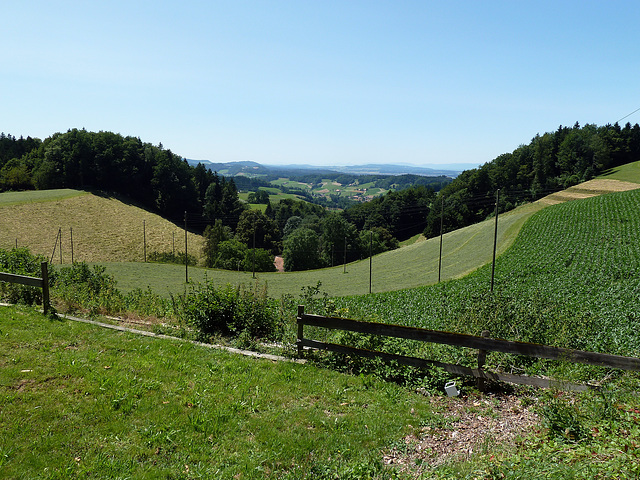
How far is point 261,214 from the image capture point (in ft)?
332

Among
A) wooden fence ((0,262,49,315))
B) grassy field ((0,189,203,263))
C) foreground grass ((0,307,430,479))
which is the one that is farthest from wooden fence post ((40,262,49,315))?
grassy field ((0,189,203,263))

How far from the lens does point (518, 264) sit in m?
34.1

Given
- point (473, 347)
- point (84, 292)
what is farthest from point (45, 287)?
point (473, 347)

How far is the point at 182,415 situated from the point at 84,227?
65.9m

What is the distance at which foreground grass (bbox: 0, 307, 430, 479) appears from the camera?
4.10 m

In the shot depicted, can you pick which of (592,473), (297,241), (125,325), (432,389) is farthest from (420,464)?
(297,241)

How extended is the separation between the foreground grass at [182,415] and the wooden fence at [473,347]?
1.78 ft

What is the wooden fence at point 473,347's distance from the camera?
5383mm

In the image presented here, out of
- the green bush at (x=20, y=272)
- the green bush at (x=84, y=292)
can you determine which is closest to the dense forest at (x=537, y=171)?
the green bush at (x=84, y=292)

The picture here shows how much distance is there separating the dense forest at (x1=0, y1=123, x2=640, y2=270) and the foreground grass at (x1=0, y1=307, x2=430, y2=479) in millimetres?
61306

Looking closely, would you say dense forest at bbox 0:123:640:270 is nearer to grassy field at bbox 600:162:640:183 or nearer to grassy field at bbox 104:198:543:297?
grassy field at bbox 600:162:640:183

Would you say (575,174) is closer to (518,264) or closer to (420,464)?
(518,264)

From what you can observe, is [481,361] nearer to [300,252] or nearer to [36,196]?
[300,252]

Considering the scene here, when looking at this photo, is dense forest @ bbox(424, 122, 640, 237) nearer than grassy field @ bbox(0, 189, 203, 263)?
No
